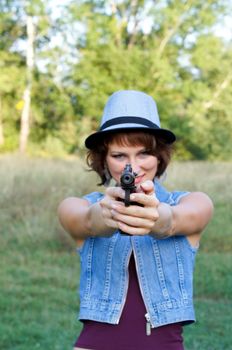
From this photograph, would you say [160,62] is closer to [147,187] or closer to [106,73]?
[106,73]

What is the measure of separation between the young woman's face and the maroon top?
31 cm

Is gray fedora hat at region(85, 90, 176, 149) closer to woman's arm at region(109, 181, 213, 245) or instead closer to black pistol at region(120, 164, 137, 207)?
woman's arm at region(109, 181, 213, 245)

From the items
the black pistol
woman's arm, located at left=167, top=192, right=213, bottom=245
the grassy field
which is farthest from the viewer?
the grassy field

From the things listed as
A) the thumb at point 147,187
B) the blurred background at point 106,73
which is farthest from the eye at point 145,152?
the blurred background at point 106,73

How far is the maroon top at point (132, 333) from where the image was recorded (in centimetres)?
184

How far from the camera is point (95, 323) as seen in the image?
6.26ft

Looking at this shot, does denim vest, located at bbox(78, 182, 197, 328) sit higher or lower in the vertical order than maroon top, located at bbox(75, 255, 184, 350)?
higher

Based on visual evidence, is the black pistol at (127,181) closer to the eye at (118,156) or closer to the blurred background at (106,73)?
the eye at (118,156)

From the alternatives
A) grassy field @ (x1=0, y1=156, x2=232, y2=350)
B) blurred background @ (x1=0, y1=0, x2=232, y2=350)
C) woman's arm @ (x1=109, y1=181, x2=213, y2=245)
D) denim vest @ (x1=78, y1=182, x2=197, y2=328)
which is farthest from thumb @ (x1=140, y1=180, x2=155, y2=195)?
blurred background @ (x1=0, y1=0, x2=232, y2=350)

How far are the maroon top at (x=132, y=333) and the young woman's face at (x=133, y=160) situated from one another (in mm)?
305

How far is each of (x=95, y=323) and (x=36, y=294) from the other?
12.4 feet

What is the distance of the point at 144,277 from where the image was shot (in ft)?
6.11

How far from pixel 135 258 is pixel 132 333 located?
0.73ft

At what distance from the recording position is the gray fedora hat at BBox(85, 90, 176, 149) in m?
1.91
